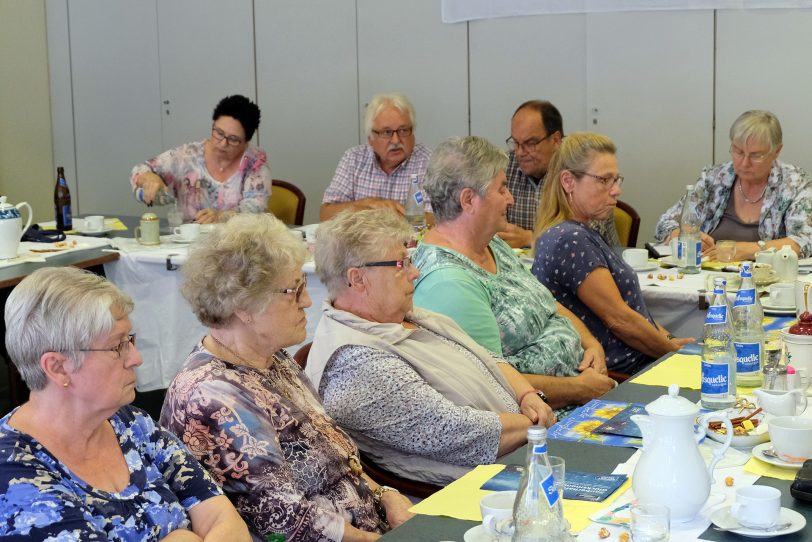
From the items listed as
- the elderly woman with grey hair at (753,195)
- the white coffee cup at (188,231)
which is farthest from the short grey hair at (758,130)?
the white coffee cup at (188,231)

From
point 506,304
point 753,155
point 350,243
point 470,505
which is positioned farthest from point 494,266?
point 753,155

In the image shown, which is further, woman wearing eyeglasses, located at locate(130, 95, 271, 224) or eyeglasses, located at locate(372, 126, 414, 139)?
eyeglasses, located at locate(372, 126, 414, 139)

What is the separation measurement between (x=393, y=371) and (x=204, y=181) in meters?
3.10

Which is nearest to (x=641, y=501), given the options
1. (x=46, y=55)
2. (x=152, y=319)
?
(x=152, y=319)

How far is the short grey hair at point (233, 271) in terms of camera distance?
2.14 meters

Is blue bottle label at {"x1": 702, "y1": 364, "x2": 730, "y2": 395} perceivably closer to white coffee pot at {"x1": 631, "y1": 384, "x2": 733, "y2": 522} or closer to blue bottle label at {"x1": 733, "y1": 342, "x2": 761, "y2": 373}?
blue bottle label at {"x1": 733, "y1": 342, "x2": 761, "y2": 373}

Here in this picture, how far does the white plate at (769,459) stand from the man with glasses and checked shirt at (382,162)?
3442 millimetres

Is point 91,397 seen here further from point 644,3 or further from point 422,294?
point 644,3

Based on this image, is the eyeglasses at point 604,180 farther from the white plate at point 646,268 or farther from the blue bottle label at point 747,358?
the blue bottle label at point 747,358

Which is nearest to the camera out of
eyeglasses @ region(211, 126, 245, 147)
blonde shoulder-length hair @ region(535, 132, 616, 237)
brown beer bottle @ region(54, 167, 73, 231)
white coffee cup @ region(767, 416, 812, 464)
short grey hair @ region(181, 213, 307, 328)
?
white coffee cup @ region(767, 416, 812, 464)

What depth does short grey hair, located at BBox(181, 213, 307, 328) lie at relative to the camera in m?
2.14

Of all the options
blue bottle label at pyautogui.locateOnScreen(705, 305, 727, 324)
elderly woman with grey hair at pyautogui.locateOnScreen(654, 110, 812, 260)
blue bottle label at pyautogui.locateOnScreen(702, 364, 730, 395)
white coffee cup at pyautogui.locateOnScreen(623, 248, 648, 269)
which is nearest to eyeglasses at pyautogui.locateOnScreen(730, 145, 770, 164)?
elderly woman with grey hair at pyautogui.locateOnScreen(654, 110, 812, 260)

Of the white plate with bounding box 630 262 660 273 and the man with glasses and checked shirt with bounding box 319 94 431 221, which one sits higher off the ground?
the man with glasses and checked shirt with bounding box 319 94 431 221

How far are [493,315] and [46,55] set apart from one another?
566 centimetres
